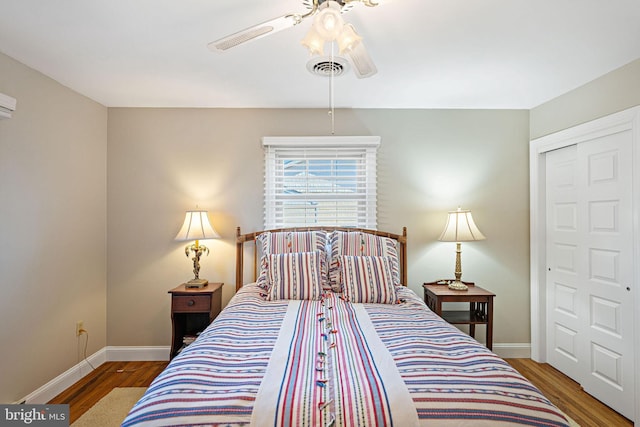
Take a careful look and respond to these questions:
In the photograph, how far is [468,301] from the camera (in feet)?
9.04

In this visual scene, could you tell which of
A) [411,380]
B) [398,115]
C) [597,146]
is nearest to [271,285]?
[411,380]

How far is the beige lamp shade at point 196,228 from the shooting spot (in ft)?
9.53

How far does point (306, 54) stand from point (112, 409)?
2.84 metres

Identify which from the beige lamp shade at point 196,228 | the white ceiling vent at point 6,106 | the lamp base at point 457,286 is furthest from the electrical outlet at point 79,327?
the lamp base at point 457,286

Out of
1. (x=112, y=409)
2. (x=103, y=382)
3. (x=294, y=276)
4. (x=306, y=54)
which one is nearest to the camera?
(x=306, y=54)

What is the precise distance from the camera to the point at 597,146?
2.52 metres

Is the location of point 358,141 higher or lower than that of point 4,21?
lower

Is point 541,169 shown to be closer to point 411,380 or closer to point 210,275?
point 411,380

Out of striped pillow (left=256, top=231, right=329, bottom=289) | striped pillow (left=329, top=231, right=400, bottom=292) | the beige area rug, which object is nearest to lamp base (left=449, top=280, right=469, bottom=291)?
striped pillow (left=329, top=231, right=400, bottom=292)

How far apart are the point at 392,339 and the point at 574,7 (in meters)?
1.95

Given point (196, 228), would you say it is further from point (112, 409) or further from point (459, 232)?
point (459, 232)

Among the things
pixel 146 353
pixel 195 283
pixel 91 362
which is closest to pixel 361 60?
pixel 195 283

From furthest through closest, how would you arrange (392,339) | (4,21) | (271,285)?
(271,285) → (4,21) → (392,339)

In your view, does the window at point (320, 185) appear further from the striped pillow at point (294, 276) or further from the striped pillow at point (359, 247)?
the striped pillow at point (294, 276)
